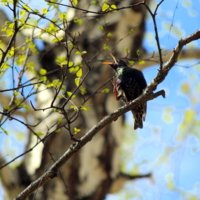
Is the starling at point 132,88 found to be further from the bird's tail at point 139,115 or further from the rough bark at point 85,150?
the rough bark at point 85,150

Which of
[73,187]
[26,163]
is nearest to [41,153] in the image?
[26,163]

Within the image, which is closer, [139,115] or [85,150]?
[139,115]

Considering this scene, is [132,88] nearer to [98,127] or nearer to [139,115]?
[139,115]

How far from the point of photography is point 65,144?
4312 mm

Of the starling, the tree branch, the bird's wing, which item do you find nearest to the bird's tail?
the starling

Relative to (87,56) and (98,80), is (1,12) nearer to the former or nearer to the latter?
(87,56)

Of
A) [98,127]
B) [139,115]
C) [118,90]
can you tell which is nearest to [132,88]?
[118,90]

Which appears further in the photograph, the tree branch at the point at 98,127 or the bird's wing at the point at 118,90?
the bird's wing at the point at 118,90

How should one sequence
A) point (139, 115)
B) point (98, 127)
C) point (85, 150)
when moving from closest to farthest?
point (98, 127), point (139, 115), point (85, 150)

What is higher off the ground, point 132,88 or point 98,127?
point 132,88

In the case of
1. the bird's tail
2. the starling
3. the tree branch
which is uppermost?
the starling

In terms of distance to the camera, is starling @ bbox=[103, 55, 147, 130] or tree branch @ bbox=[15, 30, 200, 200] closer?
tree branch @ bbox=[15, 30, 200, 200]

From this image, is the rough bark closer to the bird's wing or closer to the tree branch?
the bird's wing

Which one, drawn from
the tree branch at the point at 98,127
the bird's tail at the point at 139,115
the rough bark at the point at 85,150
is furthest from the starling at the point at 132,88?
the tree branch at the point at 98,127
